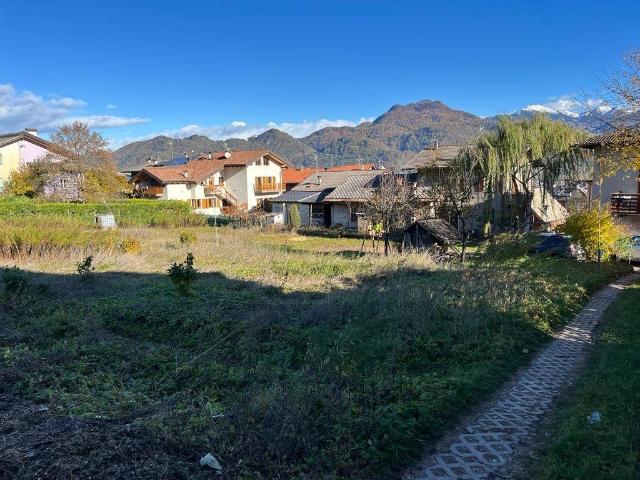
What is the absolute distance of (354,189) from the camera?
38.2 meters

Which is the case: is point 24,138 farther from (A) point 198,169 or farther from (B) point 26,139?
(A) point 198,169

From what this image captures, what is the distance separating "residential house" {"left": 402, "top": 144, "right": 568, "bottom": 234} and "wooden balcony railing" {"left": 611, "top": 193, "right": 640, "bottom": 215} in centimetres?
645

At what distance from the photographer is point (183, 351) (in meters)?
7.36

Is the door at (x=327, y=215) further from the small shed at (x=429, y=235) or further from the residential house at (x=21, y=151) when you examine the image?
the residential house at (x=21, y=151)

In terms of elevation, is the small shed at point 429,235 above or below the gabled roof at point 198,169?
below

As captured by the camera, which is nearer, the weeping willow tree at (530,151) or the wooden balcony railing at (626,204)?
the wooden balcony railing at (626,204)

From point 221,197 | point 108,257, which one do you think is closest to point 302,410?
point 108,257

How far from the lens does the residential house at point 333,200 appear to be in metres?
36.9

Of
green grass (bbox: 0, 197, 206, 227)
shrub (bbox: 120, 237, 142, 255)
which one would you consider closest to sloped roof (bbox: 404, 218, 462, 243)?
shrub (bbox: 120, 237, 142, 255)

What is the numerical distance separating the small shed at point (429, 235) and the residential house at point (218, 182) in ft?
91.9

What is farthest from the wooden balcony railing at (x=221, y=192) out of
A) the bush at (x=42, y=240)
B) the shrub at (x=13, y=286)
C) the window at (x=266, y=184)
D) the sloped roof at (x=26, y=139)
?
the shrub at (x=13, y=286)

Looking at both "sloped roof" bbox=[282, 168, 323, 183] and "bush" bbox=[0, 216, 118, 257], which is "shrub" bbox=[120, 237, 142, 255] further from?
"sloped roof" bbox=[282, 168, 323, 183]

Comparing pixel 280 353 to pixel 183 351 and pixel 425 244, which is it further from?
pixel 425 244

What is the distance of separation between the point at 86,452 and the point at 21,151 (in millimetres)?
43313
